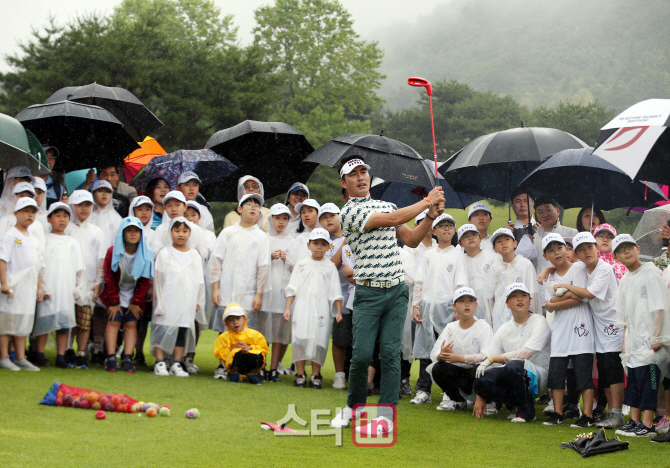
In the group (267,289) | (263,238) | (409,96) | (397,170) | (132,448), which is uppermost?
(409,96)

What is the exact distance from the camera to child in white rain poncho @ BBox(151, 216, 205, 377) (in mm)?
7906

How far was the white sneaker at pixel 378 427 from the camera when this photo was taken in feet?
16.5

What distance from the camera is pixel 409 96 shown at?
113 metres

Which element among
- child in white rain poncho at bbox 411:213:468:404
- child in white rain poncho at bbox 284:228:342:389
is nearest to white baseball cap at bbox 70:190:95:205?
child in white rain poncho at bbox 284:228:342:389

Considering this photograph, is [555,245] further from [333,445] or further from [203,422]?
[203,422]

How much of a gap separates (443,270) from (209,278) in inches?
108

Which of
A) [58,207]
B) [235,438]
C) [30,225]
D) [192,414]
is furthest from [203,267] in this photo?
[235,438]

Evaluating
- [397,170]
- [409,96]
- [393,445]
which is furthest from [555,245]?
[409,96]

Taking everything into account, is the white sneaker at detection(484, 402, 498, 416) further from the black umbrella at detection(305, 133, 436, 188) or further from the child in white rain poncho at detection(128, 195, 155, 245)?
the child in white rain poncho at detection(128, 195, 155, 245)

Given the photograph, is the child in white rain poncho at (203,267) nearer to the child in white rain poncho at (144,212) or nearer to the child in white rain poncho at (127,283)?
the child in white rain poncho at (144,212)

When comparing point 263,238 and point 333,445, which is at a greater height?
point 263,238

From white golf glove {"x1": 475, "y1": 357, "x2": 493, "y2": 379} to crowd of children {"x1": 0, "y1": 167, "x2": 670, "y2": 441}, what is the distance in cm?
1

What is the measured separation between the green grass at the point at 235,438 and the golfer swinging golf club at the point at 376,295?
376mm

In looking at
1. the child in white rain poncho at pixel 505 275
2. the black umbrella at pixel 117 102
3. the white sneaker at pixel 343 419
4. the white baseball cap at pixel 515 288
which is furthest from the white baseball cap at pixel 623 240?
the black umbrella at pixel 117 102
